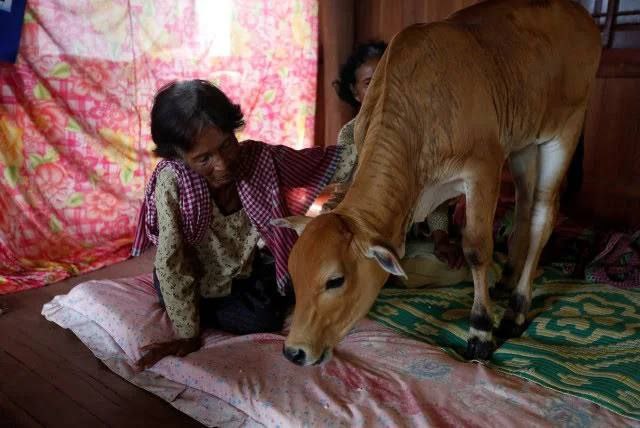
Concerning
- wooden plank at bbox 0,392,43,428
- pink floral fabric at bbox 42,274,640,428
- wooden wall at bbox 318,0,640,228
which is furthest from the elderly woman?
wooden wall at bbox 318,0,640,228

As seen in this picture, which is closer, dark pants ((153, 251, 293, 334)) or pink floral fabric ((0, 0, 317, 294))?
dark pants ((153, 251, 293, 334))

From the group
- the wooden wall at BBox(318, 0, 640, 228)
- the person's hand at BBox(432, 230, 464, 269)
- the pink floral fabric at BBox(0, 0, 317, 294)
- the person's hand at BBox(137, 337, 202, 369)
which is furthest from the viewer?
the wooden wall at BBox(318, 0, 640, 228)

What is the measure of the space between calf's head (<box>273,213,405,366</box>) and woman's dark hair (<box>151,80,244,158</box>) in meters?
0.67

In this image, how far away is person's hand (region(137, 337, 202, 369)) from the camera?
7.73 feet

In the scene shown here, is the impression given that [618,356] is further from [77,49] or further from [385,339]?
[77,49]

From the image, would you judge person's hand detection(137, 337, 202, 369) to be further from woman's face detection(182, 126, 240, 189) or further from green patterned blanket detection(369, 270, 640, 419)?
green patterned blanket detection(369, 270, 640, 419)

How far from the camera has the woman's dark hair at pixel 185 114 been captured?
2186 mm

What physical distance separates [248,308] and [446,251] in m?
1.12

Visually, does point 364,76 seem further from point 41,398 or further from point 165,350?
point 41,398

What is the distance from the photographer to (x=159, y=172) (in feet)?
8.00

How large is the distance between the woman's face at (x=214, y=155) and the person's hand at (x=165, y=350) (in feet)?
2.38

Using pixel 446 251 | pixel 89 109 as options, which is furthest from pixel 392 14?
pixel 446 251

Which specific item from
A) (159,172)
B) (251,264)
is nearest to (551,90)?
(251,264)

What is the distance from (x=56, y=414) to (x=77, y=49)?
8.52 ft
